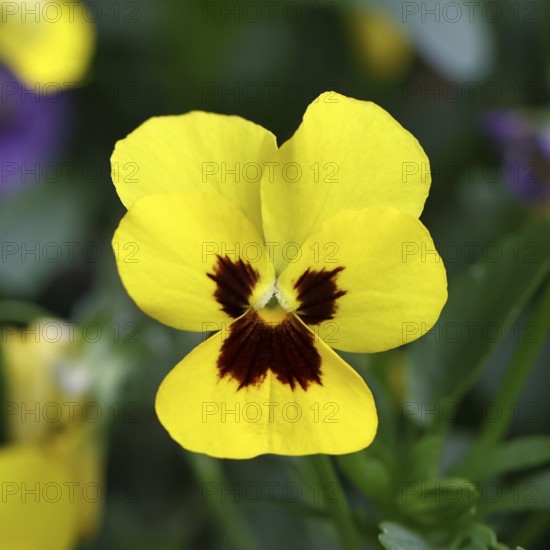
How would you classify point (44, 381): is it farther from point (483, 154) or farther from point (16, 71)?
point (483, 154)

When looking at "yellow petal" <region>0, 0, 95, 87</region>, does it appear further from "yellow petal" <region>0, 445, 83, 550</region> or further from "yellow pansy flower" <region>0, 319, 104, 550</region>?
"yellow petal" <region>0, 445, 83, 550</region>

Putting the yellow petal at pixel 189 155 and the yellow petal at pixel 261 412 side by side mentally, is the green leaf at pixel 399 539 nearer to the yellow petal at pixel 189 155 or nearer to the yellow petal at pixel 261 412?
the yellow petal at pixel 261 412

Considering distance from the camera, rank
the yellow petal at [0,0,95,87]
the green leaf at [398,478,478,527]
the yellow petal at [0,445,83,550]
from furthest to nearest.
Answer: the yellow petal at [0,0,95,87], the yellow petal at [0,445,83,550], the green leaf at [398,478,478,527]

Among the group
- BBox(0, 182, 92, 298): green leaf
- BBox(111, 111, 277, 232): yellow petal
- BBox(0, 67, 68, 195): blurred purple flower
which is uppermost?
BBox(111, 111, 277, 232): yellow petal

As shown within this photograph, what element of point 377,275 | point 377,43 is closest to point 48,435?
point 377,275

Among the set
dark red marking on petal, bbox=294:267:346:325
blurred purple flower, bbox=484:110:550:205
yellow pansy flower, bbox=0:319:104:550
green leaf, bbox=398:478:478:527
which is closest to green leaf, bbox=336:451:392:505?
green leaf, bbox=398:478:478:527

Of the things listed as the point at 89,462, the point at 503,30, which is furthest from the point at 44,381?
the point at 503,30

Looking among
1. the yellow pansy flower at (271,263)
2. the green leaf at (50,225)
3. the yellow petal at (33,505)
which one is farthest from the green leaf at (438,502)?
the green leaf at (50,225)

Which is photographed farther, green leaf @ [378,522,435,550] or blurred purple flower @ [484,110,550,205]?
blurred purple flower @ [484,110,550,205]
